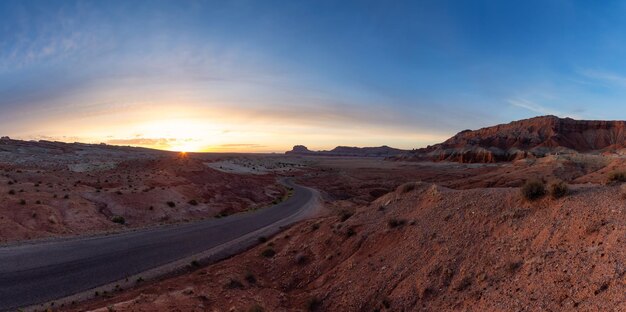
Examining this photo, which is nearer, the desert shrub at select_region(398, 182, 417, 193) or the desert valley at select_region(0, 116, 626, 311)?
the desert valley at select_region(0, 116, 626, 311)

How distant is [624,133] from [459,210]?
A: 155517mm

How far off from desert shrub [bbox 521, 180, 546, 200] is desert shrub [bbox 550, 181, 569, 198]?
1.29 feet

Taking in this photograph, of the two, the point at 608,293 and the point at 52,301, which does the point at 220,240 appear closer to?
the point at 52,301

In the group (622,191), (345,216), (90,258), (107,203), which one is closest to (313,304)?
(345,216)

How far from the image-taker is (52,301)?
42.7 ft

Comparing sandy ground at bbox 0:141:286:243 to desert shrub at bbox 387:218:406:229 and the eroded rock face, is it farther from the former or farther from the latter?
the eroded rock face

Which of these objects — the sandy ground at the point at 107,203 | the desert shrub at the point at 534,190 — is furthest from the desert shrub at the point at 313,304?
the sandy ground at the point at 107,203

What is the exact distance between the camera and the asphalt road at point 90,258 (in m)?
14.2

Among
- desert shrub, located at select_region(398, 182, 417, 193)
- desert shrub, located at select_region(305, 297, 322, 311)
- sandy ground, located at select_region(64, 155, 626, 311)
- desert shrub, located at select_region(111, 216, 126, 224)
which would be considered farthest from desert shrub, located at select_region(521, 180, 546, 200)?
desert shrub, located at select_region(111, 216, 126, 224)

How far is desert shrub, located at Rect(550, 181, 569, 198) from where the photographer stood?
12.1 meters

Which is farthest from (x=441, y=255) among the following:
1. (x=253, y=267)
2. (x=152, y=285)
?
(x=152, y=285)

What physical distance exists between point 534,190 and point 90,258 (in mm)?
20594

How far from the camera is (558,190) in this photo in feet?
40.0

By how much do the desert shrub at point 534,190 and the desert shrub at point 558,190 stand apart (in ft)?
1.29
